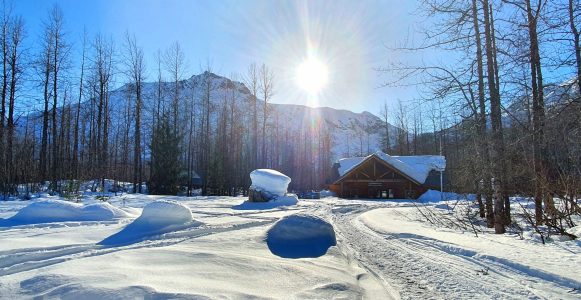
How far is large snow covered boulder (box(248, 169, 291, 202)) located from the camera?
23672 mm

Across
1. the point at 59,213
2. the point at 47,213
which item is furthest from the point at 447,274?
the point at 47,213

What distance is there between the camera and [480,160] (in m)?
11.8

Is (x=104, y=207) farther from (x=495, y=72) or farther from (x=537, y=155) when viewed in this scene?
(x=537, y=155)

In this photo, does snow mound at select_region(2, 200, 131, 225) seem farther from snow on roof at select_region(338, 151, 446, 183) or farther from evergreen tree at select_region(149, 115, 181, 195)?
snow on roof at select_region(338, 151, 446, 183)

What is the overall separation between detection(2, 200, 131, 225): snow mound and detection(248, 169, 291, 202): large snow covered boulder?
13.0 metres

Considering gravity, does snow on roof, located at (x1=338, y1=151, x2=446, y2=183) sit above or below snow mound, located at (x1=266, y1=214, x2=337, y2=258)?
above

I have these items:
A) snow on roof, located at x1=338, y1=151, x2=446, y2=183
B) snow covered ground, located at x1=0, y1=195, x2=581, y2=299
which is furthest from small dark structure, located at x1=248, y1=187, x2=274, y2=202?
snow on roof, located at x1=338, y1=151, x2=446, y2=183

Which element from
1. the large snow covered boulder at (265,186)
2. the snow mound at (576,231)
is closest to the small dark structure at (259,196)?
the large snow covered boulder at (265,186)

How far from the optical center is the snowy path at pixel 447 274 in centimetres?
466

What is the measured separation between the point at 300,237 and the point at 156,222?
3.66 metres

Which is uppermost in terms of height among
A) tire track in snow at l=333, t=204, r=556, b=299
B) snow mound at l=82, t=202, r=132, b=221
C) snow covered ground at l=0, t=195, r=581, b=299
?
snow mound at l=82, t=202, r=132, b=221

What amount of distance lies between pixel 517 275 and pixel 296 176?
61509mm

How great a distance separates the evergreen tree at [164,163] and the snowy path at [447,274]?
2659 centimetres

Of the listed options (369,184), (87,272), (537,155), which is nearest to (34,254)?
(87,272)
